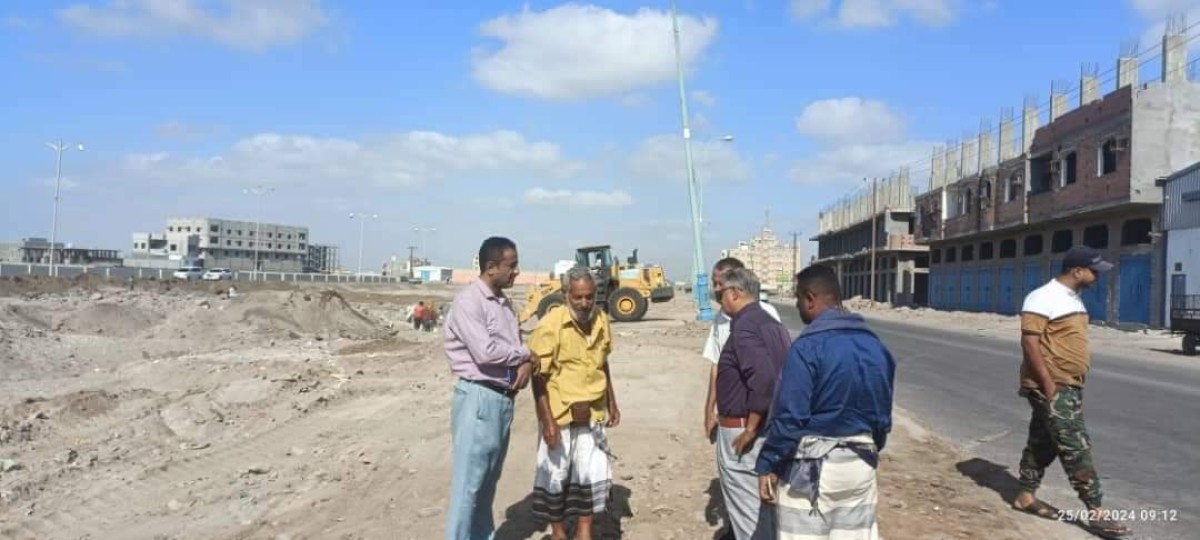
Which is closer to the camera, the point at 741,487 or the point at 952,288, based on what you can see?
the point at 741,487

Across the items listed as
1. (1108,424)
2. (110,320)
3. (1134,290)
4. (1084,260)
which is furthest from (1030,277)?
(1084,260)

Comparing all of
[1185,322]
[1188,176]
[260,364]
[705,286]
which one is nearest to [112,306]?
[260,364]

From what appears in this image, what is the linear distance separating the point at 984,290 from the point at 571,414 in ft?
153

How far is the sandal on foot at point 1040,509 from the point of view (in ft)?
18.4

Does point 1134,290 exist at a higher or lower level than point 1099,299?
higher

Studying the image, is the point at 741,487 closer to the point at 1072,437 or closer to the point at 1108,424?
the point at 1072,437

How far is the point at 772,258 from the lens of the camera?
148 metres

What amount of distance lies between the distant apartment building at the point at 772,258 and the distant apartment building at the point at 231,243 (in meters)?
61.7

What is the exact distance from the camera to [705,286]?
86.5ft

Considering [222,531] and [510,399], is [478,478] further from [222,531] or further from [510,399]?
[222,531]

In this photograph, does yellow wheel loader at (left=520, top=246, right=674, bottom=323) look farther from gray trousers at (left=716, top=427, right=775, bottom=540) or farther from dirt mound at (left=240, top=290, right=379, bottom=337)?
gray trousers at (left=716, top=427, right=775, bottom=540)

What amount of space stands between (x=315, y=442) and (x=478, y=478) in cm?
584

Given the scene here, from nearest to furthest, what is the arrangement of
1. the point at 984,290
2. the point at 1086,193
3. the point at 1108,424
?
1. the point at 1108,424
2. the point at 1086,193
3. the point at 984,290

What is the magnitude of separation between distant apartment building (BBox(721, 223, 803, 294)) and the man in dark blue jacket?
115515 millimetres
